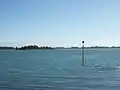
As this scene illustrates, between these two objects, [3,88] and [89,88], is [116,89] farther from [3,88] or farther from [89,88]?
[3,88]

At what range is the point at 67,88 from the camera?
3167cm

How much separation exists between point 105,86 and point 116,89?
8.77ft

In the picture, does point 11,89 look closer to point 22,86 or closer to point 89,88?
point 22,86

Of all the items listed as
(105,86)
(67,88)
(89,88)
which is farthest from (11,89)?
(105,86)

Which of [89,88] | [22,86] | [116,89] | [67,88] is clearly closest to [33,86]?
[22,86]

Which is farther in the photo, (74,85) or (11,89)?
(74,85)

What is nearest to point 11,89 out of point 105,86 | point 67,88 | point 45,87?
point 45,87

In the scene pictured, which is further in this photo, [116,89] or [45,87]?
[45,87]

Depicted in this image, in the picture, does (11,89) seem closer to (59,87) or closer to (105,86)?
(59,87)

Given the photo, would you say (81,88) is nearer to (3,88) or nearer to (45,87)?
(45,87)

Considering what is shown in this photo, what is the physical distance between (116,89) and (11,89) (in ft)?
34.5

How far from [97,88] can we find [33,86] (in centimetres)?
685

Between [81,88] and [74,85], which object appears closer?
[81,88]

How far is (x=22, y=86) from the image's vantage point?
3328 cm
